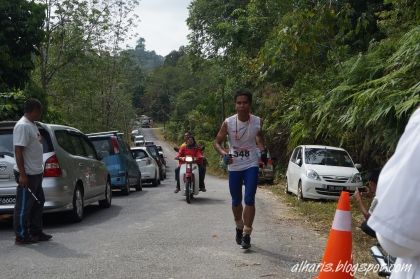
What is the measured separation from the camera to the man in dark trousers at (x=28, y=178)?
7.29 m

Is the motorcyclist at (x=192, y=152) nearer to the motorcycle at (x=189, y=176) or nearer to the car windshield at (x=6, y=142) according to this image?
the motorcycle at (x=189, y=176)

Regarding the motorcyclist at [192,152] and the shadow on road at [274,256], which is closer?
the shadow on road at [274,256]

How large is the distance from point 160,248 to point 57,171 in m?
2.83

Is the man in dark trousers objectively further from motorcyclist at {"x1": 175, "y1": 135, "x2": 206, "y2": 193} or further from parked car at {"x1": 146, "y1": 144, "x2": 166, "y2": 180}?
parked car at {"x1": 146, "y1": 144, "x2": 166, "y2": 180}

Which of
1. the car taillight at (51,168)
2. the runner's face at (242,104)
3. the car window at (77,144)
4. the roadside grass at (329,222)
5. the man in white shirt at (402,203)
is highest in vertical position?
the runner's face at (242,104)

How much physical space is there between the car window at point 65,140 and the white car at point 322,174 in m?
6.32

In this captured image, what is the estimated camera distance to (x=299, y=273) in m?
5.66

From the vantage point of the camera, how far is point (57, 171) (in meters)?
8.80

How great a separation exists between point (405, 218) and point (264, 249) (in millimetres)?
5214

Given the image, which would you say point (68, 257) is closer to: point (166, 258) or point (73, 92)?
point (166, 258)

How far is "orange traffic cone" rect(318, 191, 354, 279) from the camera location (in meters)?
4.40

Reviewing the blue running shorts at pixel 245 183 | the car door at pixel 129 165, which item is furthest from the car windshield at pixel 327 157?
the blue running shorts at pixel 245 183

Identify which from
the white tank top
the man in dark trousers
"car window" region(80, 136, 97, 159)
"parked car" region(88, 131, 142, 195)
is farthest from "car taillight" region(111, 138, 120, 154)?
the white tank top

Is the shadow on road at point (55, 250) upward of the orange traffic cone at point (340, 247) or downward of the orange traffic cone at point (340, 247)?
downward
